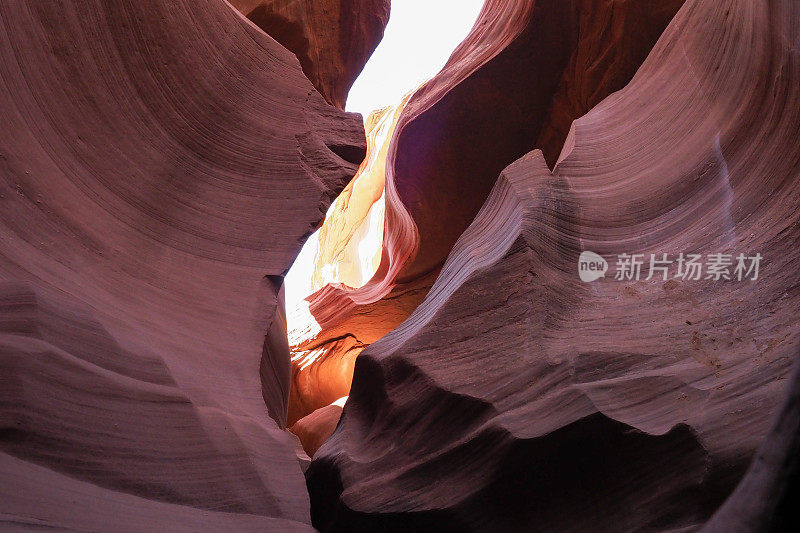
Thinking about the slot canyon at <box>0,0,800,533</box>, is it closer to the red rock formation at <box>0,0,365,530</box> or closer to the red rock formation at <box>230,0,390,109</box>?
the red rock formation at <box>0,0,365,530</box>

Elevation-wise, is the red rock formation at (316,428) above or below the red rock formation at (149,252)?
below

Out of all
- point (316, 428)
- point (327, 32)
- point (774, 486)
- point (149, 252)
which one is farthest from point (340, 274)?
point (774, 486)

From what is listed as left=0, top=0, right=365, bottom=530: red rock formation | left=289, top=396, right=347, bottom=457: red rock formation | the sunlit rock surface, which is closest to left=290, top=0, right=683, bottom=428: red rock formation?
the sunlit rock surface

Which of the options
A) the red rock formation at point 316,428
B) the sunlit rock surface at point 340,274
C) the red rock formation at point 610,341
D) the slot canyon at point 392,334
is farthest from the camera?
the sunlit rock surface at point 340,274

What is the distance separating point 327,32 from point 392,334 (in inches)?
168

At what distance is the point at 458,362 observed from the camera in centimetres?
308

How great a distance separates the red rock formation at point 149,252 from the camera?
2297mm

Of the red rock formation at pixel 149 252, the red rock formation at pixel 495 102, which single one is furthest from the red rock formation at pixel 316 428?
→ the red rock formation at pixel 149 252

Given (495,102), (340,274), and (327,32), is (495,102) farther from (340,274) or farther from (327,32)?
(340,274)

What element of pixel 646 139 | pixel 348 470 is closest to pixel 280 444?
pixel 348 470

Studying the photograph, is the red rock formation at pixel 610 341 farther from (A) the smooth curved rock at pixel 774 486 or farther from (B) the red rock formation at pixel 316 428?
(B) the red rock formation at pixel 316 428

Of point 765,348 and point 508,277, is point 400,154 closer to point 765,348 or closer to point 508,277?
point 508,277

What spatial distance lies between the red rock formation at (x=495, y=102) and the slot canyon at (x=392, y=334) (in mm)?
1977

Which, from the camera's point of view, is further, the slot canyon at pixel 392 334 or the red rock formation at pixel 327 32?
the red rock formation at pixel 327 32
